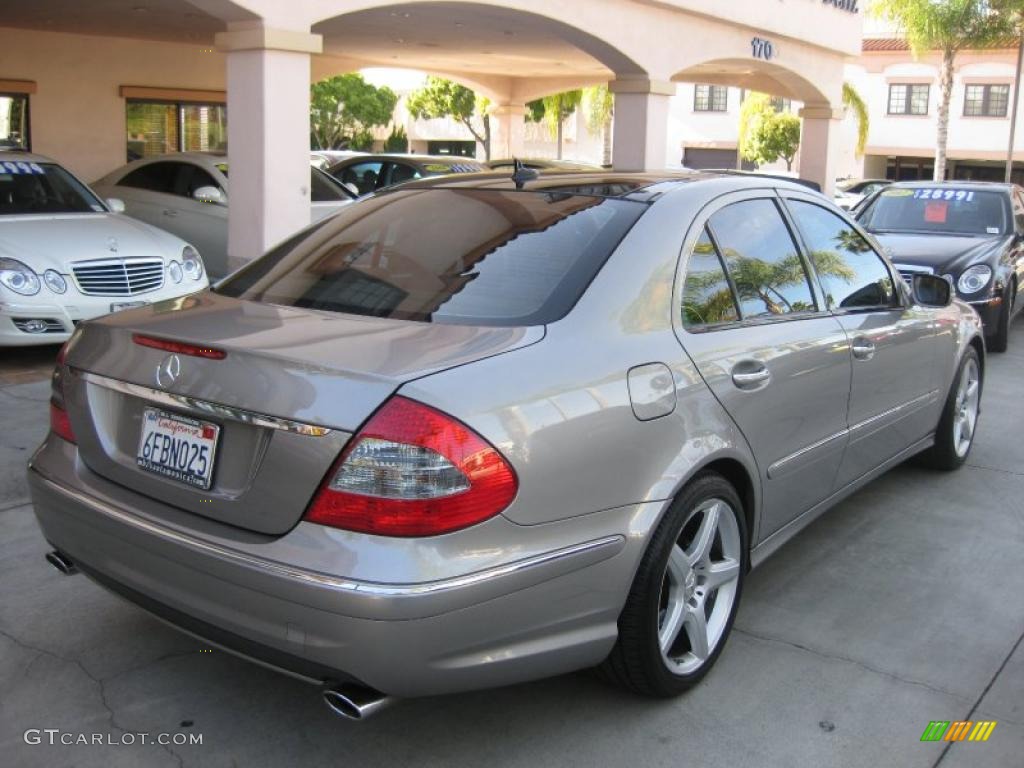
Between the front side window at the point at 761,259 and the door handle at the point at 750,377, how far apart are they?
0.70ft

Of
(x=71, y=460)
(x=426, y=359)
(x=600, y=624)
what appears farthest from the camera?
(x=71, y=460)

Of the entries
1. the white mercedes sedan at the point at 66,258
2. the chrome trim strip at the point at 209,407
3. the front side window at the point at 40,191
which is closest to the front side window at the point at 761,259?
the chrome trim strip at the point at 209,407

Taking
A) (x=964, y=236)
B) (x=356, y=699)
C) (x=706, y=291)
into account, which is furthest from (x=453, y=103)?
(x=356, y=699)

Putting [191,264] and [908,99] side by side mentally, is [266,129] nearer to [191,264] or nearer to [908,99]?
[191,264]

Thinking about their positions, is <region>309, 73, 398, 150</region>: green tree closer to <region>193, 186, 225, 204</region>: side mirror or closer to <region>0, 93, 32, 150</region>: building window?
<region>0, 93, 32, 150</region>: building window

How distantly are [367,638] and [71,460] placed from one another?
1.24m

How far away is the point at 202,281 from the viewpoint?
864 cm

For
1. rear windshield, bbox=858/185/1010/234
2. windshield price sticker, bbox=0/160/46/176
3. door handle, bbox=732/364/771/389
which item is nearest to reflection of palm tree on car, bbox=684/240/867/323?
door handle, bbox=732/364/771/389

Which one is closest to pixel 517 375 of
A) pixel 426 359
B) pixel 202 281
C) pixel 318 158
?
pixel 426 359

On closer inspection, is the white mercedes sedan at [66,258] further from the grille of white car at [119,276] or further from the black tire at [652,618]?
the black tire at [652,618]

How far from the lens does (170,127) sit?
1673 centimetres

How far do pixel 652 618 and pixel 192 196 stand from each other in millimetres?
9612

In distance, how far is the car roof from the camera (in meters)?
3.71

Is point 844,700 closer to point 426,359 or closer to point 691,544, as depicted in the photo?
point 691,544
